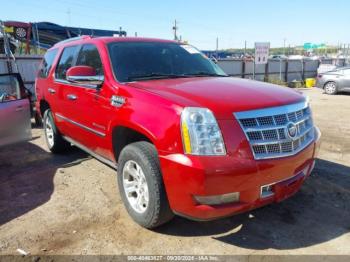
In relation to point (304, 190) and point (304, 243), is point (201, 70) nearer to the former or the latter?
point (304, 190)

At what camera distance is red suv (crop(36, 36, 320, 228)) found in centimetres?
269

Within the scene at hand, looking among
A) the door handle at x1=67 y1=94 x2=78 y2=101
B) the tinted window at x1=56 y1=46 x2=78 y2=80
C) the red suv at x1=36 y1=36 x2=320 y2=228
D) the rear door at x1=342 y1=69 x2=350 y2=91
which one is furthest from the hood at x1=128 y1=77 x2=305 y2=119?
the rear door at x1=342 y1=69 x2=350 y2=91

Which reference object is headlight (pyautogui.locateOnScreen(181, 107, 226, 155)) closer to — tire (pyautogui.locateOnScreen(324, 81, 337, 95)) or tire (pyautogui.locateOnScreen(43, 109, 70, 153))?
tire (pyautogui.locateOnScreen(43, 109, 70, 153))

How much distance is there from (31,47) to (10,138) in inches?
431

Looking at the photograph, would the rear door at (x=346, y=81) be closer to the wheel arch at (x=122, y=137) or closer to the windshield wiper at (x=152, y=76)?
the windshield wiper at (x=152, y=76)

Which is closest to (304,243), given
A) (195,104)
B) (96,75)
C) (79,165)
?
(195,104)

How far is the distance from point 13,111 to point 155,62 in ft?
8.47

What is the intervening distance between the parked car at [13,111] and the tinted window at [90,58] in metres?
1.41

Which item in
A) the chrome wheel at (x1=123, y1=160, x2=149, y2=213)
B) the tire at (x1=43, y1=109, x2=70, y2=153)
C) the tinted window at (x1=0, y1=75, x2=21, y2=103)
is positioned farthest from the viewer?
the tire at (x1=43, y1=109, x2=70, y2=153)

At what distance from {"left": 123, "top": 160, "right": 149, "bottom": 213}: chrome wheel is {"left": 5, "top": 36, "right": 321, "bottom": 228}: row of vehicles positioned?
0.01 meters

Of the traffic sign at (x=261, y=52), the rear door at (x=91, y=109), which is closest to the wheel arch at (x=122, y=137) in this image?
the rear door at (x=91, y=109)

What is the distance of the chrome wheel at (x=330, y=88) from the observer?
1579 cm

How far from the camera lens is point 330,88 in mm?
15953

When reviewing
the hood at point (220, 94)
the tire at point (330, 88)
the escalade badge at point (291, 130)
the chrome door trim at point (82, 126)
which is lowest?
the tire at point (330, 88)
